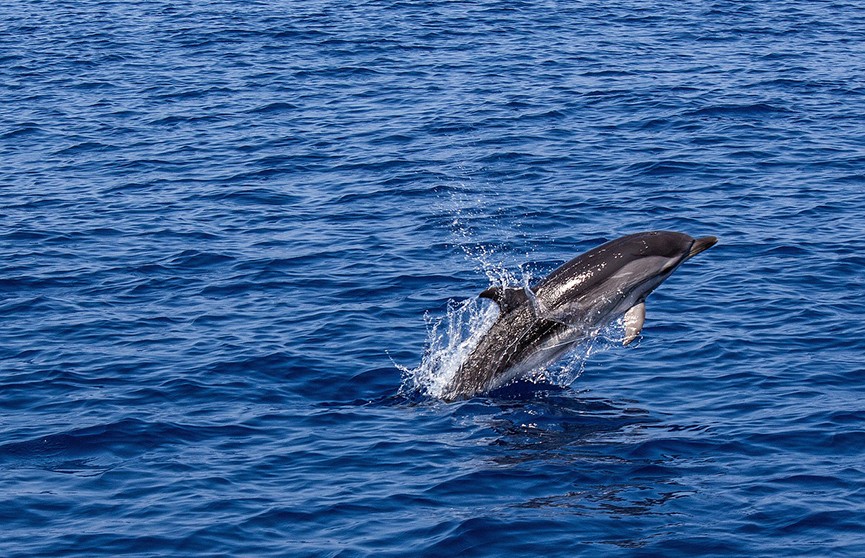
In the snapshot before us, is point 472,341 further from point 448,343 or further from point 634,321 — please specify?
point 634,321

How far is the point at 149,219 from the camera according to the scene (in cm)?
2516

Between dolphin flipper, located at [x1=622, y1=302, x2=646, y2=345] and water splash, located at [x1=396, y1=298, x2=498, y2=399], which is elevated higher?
dolphin flipper, located at [x1=622, y1=302, x2=646, y2=345]

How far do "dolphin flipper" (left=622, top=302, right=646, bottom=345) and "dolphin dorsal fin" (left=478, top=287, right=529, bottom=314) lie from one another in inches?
58.4

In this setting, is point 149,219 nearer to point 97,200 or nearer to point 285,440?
point 97,200

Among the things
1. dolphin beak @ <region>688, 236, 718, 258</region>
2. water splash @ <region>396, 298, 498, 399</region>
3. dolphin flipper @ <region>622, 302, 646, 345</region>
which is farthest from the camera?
water splash @ <region>396, 298, 498, 399</region>

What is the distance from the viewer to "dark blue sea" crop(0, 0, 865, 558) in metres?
14.4

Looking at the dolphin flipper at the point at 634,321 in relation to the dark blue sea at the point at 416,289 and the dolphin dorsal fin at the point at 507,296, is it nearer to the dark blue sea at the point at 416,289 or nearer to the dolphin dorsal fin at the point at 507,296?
the dark blue sea at the point at 416,289

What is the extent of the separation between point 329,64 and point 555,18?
29.4 ft

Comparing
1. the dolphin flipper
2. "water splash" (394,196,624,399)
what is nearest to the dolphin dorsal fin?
"water splash" (394,196,624,399)

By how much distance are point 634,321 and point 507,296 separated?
1844 mm

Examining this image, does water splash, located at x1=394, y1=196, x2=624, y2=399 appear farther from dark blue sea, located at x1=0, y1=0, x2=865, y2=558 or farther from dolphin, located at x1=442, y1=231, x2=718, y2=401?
dolphin, located at x1=442, y1=231, x2=718, y2=401

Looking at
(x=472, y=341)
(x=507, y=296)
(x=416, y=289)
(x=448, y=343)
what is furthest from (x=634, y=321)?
(x=416, y=289)

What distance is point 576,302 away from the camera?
16953mm

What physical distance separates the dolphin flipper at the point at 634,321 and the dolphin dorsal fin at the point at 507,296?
1.48 meters
